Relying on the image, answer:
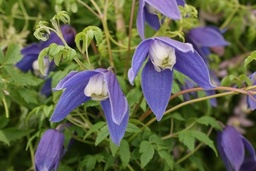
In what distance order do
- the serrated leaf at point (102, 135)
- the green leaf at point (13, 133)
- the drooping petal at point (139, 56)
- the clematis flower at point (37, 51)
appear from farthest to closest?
the clematis flower at point (37, 51) < the green leaf at point (13, 133) < the serrated leaf at point (102, 135) < the drooping petal at point (139, 56)

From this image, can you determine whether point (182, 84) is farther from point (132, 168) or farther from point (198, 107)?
point (132, 168)

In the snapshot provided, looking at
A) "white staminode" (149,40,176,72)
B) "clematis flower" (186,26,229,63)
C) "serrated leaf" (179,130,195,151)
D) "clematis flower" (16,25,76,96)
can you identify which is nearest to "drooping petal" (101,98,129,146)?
"white staminode" (149,40,176,72)

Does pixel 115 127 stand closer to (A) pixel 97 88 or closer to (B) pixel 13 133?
(A) pixel 97 88

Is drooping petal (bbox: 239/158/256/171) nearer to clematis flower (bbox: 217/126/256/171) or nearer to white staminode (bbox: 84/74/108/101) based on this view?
clematis flower (bbox: 217/126/256/171)

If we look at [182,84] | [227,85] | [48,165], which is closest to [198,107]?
[182,84]

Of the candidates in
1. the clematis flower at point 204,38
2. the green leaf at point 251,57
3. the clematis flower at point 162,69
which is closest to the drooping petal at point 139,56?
the clematis flower at point 162,69

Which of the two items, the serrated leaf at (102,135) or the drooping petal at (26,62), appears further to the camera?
the drooping petal at (26,62)

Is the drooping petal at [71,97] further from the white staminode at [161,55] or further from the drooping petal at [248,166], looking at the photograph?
the drooping petal at [248,166]
